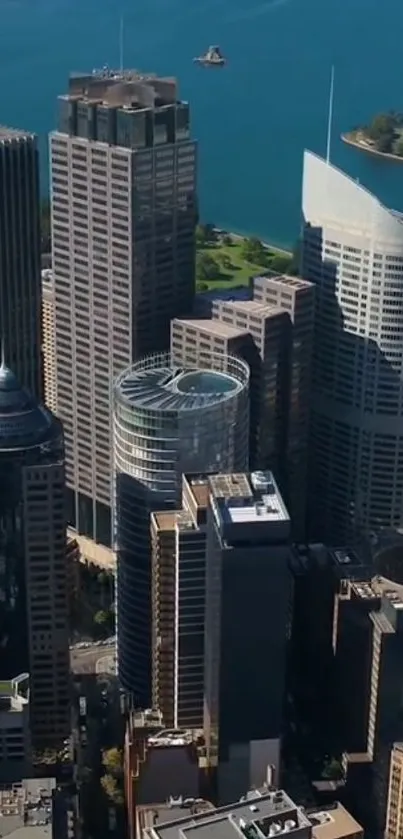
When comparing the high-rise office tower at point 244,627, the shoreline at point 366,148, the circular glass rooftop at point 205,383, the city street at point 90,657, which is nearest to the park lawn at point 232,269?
the shoreline at point 366,148

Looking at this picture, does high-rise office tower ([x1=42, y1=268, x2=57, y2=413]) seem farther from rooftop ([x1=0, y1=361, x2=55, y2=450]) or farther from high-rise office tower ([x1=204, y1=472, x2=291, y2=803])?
high-rise office tower ([x1=204, y1=472, x2=291, y2=803])

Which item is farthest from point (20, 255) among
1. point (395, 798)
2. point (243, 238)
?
point (243, 238)

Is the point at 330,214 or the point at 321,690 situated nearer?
the point at 321,690

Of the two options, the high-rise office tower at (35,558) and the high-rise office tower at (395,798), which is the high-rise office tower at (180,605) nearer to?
the high-rise office tower at (35,558)

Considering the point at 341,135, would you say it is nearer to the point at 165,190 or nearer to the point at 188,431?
the point at 165,190

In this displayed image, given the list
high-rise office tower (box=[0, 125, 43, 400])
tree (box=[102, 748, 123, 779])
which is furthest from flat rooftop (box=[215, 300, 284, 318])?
tree (box=[102, 748, 123, 779])

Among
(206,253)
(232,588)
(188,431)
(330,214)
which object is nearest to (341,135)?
(206,253)
